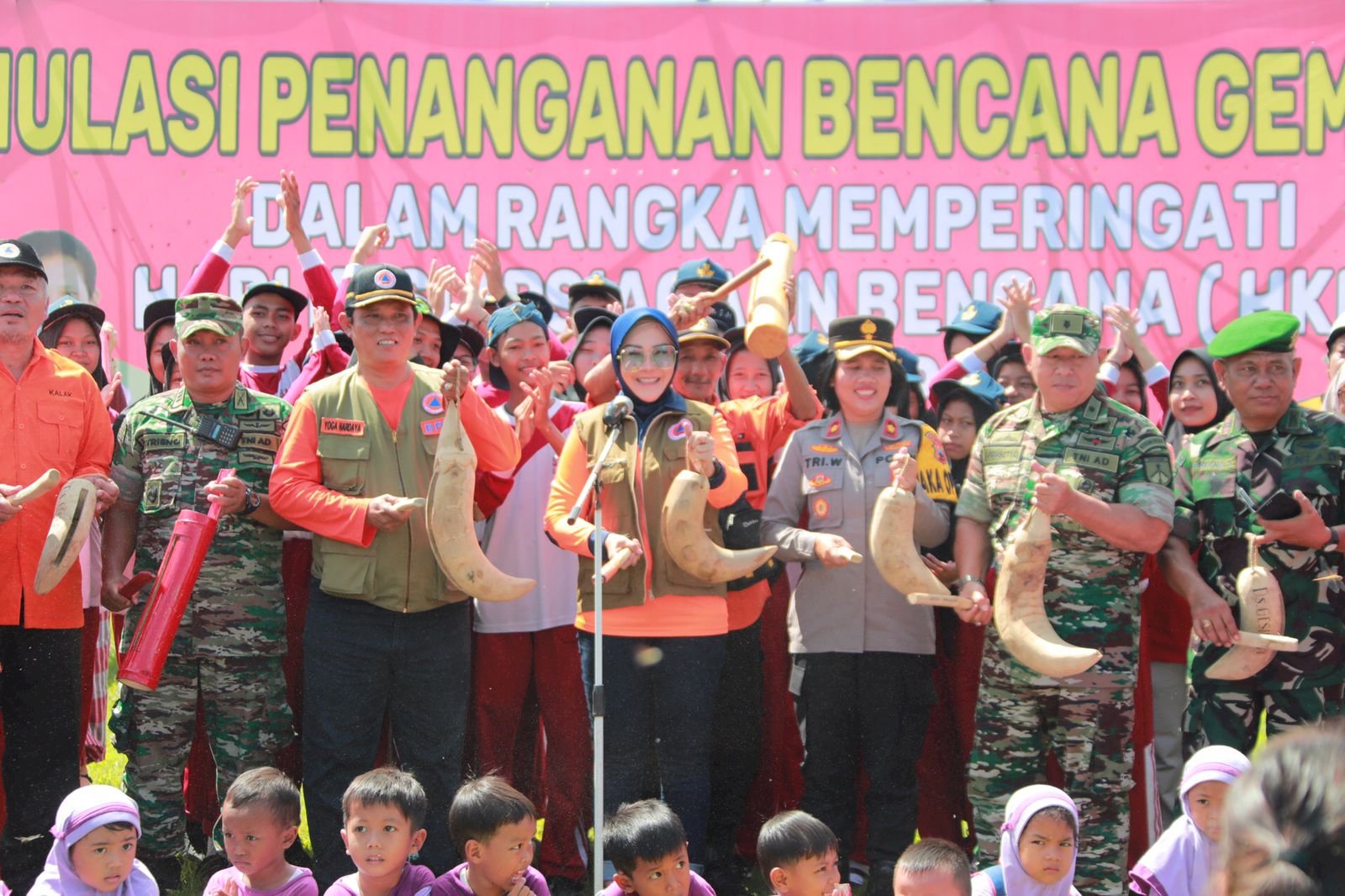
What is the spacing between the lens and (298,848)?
5.81 meters

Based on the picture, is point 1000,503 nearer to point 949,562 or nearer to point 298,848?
point 949,562

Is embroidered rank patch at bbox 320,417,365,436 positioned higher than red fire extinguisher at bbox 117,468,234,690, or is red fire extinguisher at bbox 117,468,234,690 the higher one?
embroidered rank patch at bbox 320,417,365,436

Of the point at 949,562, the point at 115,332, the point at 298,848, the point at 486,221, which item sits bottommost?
the point at 298,848

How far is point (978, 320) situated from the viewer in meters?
7.58

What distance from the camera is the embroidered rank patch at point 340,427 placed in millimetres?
5340

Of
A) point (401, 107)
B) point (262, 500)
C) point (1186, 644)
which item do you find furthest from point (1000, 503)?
point (401, 107)

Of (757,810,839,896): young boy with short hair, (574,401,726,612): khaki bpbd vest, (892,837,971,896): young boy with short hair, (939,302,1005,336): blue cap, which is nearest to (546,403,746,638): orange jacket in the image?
(574,401,726,612): khaki bpbd vest

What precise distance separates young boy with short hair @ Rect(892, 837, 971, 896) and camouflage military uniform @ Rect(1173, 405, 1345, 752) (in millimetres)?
1521

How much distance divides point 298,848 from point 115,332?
11.7 feet

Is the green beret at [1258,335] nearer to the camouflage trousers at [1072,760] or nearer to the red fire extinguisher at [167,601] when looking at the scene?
the camouflage trousers at [1072,760]

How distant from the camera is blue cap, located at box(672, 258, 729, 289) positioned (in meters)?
7.27

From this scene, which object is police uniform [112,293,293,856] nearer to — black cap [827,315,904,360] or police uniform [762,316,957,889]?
police uniform [762,316,957,889]

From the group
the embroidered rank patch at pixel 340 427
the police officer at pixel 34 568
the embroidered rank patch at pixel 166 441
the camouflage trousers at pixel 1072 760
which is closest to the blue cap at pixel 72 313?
the police officer at pixel 34 568

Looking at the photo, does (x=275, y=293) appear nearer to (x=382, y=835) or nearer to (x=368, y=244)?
(x=368, y=244)
